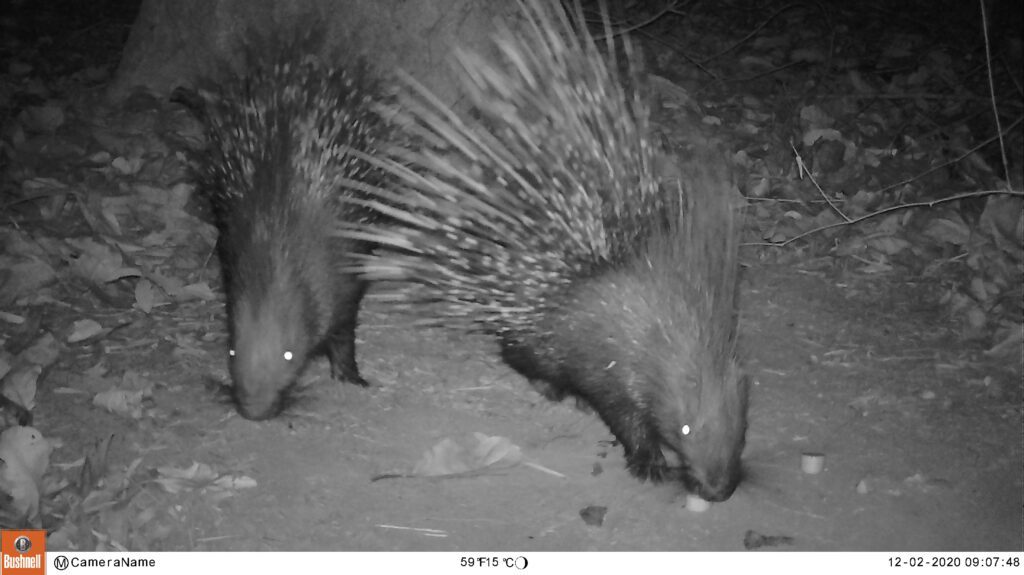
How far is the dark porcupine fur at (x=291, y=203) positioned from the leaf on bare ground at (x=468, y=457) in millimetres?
622

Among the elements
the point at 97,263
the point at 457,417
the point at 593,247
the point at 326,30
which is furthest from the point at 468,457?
the point at 326,30

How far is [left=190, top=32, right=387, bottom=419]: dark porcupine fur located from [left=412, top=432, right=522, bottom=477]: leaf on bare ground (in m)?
0.62

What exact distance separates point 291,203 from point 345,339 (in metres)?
0.61

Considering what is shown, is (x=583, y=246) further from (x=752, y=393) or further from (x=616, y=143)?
(x=752, y=393)

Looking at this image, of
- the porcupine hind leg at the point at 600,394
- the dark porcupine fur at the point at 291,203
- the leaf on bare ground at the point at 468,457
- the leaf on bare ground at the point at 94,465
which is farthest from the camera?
the dark porcupine fur at the point at 291,203

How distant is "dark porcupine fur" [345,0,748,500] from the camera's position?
3.18 metres

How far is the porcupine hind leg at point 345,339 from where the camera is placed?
370cm

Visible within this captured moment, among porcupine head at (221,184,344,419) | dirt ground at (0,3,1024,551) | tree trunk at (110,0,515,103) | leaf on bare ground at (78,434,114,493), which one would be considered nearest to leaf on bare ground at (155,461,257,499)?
dirt ground at (0,3,1024,551)

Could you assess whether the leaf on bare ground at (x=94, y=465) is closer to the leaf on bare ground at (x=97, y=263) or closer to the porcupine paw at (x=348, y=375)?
the porcupine paw at (x=348, y=375)

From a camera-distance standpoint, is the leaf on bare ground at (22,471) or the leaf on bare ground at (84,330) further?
the leaf on bare ground at (84,330)

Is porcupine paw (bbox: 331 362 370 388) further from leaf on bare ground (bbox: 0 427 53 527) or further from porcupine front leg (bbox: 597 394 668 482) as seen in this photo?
leaf on bare ground (bbox: 0 427 53 527)

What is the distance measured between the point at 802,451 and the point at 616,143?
4.42 feet

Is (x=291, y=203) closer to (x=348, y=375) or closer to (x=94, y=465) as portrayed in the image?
(x=348, y=375)
